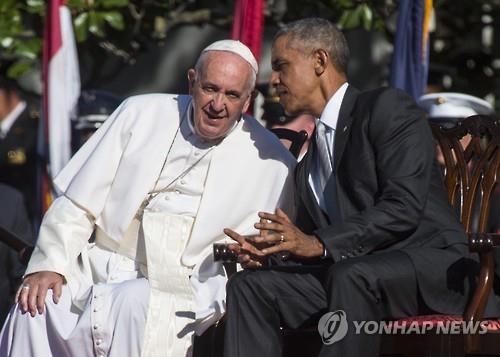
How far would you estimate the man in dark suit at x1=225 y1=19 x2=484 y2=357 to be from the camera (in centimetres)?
591

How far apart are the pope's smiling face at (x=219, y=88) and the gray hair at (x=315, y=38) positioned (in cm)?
27

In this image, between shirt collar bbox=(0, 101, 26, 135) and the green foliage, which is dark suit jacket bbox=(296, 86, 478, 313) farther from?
shirt collar bbox=(0, 101, 26, 135)

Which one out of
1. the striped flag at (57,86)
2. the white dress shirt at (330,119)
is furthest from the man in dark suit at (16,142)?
the white dress shirt at (330,119)

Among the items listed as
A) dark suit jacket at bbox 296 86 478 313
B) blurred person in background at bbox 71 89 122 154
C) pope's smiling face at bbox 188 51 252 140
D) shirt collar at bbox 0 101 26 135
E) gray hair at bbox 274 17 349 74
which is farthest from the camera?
shirt collar at bbox 0 101 26 135

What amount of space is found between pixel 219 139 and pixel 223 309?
0.84m

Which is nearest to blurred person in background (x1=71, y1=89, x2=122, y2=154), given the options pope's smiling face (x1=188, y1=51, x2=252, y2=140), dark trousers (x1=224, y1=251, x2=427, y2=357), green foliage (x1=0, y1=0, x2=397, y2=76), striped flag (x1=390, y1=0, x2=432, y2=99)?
green foliage (x1=0, y1=0, x2=397, y2=76)

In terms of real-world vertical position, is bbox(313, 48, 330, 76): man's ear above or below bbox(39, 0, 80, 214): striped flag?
above

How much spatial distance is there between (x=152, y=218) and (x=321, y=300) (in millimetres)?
976

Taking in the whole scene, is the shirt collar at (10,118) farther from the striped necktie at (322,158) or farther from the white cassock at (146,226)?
the striped necktie at (322,158)

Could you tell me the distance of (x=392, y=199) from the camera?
608cm

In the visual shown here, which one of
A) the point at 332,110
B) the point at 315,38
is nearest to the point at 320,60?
the point at 315,38

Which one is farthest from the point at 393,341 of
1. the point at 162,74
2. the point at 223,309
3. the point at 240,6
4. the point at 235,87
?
the point at 162,74

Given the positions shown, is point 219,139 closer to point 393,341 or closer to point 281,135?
point 281,135

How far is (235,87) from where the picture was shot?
260 inches
